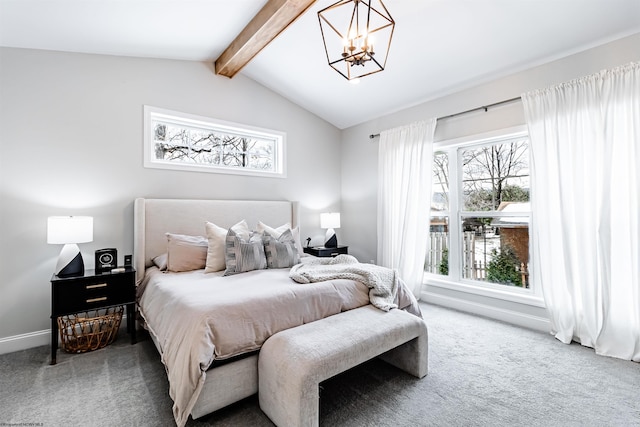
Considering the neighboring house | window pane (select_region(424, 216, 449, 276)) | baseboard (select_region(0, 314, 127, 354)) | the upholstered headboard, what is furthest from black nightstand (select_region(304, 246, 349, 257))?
baseboard (select_region(0, 314, 127, 354))

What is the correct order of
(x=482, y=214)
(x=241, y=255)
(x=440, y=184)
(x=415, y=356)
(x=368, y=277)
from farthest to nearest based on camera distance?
(x=440, y=184)
(x=482, y=214)
(x=241, y=255)
(x=368, y=277)
(x=415, y=356)

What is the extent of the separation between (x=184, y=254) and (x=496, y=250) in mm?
3397

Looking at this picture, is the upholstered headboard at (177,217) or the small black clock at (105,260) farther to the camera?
the upholstered headboard at (177,217)

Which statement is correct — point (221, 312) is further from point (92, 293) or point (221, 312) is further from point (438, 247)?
point (438, 247)

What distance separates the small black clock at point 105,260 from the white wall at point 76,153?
0.31 meters

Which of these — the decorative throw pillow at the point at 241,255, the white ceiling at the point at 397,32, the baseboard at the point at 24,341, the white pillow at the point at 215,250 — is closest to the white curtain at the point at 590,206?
the white ceiling at the point at 397,32

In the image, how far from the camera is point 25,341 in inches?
104

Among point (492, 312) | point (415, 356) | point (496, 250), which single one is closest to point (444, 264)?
point (496, 250)

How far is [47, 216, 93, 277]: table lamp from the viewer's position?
Result: 243cm

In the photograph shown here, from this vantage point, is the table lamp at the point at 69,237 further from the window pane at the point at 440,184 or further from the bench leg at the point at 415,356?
the window pane at the point at 440,184

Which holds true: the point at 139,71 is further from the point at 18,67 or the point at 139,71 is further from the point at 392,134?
the point at 392,134

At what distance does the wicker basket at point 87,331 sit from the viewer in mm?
2553

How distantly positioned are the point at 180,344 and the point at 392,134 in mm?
3599

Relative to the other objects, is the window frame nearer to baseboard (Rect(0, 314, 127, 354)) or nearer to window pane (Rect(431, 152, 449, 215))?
window pane (Rect(431, 152, 449, 215))
